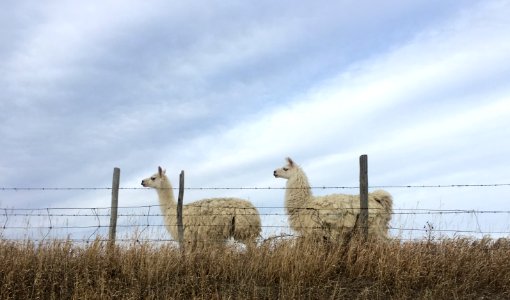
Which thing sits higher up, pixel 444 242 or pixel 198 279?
pixel 444 242

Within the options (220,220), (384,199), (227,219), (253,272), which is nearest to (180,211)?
(220,220)

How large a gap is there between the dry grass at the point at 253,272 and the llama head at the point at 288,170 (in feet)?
15.4

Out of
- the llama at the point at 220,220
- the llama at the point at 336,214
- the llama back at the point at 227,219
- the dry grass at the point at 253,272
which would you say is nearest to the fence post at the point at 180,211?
the llama at the point at 220,220

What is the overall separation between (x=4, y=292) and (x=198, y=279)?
2.66 meters

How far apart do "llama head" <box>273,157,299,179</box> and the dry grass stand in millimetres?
4703

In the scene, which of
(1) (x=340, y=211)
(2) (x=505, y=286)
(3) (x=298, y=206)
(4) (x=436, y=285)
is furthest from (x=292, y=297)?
(3) (x=298, y=206)

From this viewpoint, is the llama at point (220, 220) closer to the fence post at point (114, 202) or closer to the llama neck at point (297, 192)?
the llama neck at point (297, 192)

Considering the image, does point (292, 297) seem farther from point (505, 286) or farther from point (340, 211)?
point (340, 211)

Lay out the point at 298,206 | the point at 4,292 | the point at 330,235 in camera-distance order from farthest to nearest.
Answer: the point at 298,206 → the point at 330,235 → the point at 4,292

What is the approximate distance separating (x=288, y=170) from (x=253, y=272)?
592 centimetres

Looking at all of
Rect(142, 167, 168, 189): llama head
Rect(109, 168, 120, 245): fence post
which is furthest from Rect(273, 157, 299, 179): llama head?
Rect(109, 168, 120, 245): fence post

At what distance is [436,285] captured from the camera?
8.34m

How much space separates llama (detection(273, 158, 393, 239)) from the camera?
1164 cm

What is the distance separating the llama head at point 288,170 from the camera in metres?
14.1
